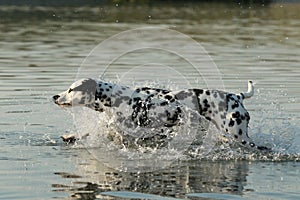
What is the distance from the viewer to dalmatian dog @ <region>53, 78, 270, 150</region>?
14.1 meters

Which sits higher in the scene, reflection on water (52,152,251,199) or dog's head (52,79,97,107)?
dog's head (52,79,97,107)

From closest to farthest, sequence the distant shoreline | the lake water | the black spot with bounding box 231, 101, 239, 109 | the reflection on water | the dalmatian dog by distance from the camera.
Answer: the reflection on water
the lake water
the black spot with bounding box 231, 101, 239, 109
the dalmatian dog
the distant shoreline

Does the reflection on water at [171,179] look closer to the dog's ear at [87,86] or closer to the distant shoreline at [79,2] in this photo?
the dog's ear at [87,86]

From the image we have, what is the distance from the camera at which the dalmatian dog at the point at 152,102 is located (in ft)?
46.2

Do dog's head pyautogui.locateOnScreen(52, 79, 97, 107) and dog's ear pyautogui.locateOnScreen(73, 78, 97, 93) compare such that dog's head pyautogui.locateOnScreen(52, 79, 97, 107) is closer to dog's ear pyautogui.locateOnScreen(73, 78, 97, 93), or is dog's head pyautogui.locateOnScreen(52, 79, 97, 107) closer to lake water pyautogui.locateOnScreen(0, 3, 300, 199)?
dog's ear pyautogui.locateOnScreen(73, 78, 97, 93)

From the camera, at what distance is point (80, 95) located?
1435cm

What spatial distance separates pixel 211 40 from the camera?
109ft

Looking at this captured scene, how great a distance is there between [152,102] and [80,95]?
1.06 metres

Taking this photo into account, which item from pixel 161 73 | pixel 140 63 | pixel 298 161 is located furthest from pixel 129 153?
pixel 140 63

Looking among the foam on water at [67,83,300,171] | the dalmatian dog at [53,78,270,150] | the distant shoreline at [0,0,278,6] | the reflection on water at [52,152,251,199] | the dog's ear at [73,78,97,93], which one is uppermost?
the distant shoreline at [0,0,278,6]

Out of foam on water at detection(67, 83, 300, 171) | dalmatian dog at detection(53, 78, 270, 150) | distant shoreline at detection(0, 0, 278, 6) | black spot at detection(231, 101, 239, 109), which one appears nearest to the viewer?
foam on water at detection(67, 83, 300, 171)

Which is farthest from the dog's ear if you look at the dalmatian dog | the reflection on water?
the reflection on water

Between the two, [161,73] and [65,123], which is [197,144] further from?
[161,73]

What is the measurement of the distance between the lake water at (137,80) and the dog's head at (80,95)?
676 millimetres
